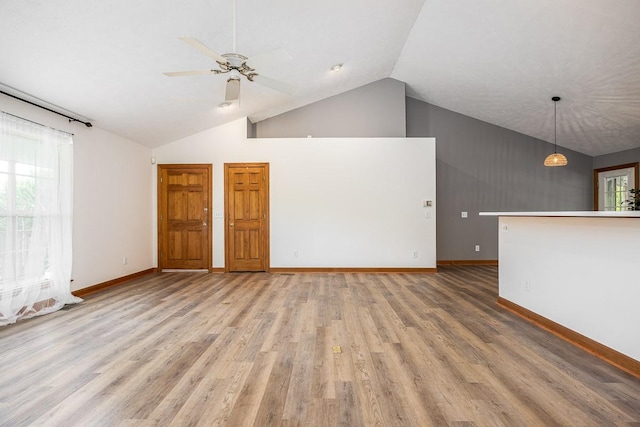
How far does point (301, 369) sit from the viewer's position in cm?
241

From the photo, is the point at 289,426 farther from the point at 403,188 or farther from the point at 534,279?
the point at 403,188

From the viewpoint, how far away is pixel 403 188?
6434mm

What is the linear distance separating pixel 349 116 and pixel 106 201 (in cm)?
487

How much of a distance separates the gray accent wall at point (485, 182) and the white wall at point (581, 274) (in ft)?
11.2

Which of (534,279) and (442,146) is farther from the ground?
(442,146)

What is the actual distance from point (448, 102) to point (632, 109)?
3.04 meters

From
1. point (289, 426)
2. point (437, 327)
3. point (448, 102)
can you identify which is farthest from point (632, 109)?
point (289, 426)

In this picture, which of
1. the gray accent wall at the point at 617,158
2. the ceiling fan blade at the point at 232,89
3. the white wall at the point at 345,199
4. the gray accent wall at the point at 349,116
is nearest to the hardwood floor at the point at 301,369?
the white wall at the point at 345,199

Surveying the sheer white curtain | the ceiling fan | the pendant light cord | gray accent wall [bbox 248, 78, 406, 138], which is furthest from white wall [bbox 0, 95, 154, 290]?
the pendant light cord

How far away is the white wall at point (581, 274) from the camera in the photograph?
94.9 inches

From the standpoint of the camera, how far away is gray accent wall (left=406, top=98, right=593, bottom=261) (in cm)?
732

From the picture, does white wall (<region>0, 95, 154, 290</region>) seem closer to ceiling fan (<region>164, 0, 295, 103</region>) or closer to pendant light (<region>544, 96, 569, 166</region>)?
ceiling fan (<region>164, 0, 295, 103</region>)

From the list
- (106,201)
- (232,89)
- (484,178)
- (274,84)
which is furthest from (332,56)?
(484,178)

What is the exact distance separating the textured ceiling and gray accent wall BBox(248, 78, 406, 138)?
24cm
